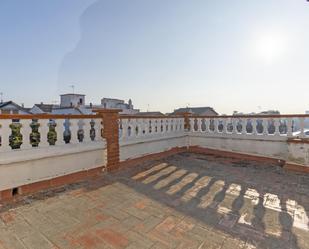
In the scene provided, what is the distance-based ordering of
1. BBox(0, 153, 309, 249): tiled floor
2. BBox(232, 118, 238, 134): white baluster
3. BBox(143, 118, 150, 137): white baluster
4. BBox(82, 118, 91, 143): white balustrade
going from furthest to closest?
1. BBox(232, 118, 238, 134): white baluster
2. BBox(143, 118, 150, 137): white baluster
3. BBox(82, 118, 91, 143): white balustrade
4. BBox(0, 153, 309, 249): tiled floor

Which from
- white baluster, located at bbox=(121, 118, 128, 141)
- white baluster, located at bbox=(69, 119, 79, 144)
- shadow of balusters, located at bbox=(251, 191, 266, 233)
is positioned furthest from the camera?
white baluster, located at bbox=(121, 118, 128, 141)

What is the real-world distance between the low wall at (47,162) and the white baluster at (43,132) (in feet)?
0.30

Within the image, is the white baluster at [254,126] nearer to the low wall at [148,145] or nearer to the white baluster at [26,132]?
the low wall at [148,145]

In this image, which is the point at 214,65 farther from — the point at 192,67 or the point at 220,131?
the point at 220,131

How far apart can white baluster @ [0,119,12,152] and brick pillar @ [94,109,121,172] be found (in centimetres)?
169

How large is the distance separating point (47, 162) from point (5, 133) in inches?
32.0

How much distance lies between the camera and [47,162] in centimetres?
333

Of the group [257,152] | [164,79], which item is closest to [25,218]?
[257,152]

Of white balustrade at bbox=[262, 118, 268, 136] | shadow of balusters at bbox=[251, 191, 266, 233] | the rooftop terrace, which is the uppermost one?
white balustrade at bbox=[262, 118, 268, 136]

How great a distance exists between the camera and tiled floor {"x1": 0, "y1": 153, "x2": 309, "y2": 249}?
77.0 inches

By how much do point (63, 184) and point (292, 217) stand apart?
12.2 feet

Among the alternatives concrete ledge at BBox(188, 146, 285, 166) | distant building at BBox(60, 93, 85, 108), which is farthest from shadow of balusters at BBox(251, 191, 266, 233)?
distant building at BBox(60, 93, 85, 108)

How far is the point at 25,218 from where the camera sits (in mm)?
2348

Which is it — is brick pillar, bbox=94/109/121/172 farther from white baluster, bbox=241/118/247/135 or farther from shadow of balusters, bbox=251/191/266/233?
white baluster, bbox=241/118/247/135
